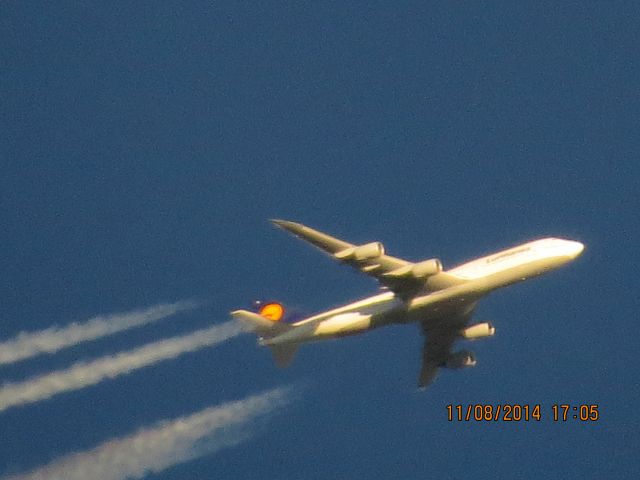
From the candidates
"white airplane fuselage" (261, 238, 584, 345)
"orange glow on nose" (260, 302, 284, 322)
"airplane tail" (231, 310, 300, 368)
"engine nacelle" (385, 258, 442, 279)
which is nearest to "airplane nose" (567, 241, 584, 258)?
"white airplane fuselage" (261, 238, 584, 345)

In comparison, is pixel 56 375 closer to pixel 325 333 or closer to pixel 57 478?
pixel 57 478

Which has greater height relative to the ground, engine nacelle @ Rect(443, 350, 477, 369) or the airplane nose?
the airplane nose

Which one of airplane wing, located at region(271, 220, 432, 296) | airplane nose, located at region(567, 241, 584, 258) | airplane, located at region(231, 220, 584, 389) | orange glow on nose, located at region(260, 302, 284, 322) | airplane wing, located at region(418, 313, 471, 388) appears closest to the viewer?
airplane wing, located at region(271, 220, 432, 296)

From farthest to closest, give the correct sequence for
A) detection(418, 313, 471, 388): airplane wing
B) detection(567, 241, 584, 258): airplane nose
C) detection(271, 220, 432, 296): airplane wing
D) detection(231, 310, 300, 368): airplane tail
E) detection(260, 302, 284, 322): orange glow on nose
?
detection(418, 313, 471, 388): airplane wing → detection(260, 302, 284, 322): orange glow on nose → detection(231, 310, 300, 368): airplane tail → detection(567, 241, 584, 258): airplane nose → detection(271, 220, 432, 296): airplane wing

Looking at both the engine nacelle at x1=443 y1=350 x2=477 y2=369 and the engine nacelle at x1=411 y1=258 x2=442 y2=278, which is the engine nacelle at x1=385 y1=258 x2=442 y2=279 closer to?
the engine nacelle at x1=411 y1=258 x2=442 y2=278

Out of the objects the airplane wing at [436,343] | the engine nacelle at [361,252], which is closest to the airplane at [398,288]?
the engine nacelle at [361,252]

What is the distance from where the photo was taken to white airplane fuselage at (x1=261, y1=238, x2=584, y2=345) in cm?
8238

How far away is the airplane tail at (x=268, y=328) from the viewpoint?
85500mm

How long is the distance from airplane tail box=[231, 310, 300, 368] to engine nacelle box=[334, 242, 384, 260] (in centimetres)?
762

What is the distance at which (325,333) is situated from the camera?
83.8 metres

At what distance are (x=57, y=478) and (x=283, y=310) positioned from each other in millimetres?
14426

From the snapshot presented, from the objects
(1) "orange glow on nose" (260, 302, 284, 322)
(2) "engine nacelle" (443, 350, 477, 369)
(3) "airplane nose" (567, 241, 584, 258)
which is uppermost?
(3) "airplane nose" (567, 241, 584, 258)

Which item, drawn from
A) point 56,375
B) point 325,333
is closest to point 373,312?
point 325,333

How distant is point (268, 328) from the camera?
86.1 metres
